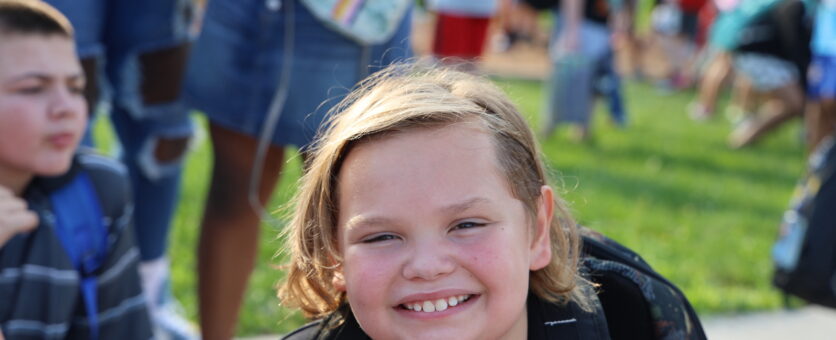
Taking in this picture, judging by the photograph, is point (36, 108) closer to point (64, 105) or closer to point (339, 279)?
point (64, 105)

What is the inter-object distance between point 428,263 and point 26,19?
1.34 m

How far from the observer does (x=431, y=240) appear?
66.1 inches

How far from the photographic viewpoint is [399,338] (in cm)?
172

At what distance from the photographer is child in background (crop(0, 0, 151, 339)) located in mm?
2305

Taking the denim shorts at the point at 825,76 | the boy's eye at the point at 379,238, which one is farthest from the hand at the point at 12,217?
the denim shorts at the point at 825,76

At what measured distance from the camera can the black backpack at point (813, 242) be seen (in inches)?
117

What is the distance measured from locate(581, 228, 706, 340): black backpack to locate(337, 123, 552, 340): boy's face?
25cm

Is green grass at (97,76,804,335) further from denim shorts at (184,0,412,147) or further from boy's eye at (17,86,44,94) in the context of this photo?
boy's eye at (17,86,44,94)

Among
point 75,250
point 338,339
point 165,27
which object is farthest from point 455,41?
point 338,339

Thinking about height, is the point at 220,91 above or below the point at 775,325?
above

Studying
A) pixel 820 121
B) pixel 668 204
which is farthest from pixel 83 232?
pixel 820 121

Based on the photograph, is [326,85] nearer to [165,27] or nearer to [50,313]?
[165,27]

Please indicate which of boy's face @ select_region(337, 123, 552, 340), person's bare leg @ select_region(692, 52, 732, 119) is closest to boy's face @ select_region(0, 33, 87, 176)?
boy's face @ select_region(337, 123, 552, 340)

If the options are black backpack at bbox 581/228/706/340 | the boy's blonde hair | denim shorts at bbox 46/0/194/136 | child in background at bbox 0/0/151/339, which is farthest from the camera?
denim shorts at bbox 46/0/194/136
